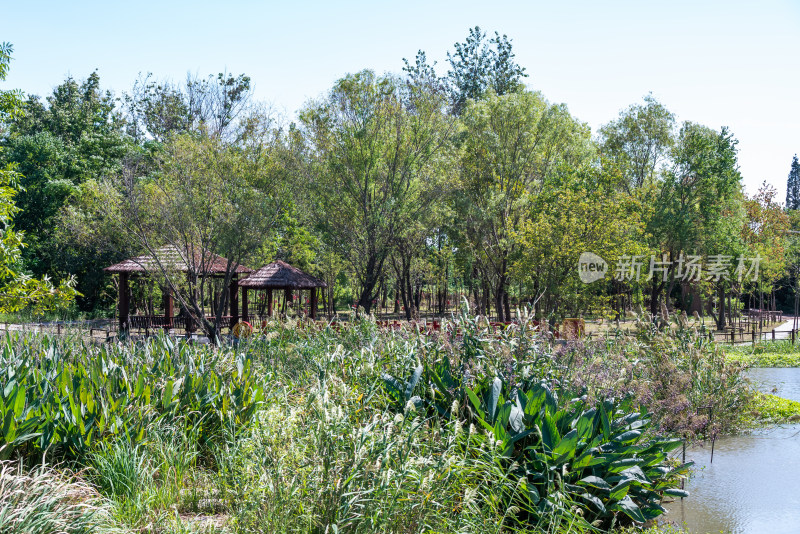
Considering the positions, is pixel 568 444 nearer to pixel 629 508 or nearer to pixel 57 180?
pixel 629 508

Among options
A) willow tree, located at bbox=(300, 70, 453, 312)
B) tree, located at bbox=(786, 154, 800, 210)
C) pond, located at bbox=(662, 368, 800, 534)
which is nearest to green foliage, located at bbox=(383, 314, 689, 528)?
pond, located at bbox=(662, 368, 800, 534)

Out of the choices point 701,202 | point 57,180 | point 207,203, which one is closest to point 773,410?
point 207,203

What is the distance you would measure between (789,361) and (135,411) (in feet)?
53.5

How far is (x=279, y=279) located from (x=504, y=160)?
28.9 feet

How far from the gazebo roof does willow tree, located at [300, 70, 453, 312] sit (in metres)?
2.90

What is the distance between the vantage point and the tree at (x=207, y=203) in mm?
16031

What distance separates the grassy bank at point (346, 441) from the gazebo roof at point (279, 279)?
14.9m

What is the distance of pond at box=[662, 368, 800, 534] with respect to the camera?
528 centimetres

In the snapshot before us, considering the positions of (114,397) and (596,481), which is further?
(114,397)

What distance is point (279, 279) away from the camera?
70.2ft

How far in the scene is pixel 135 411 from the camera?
14.8 ft

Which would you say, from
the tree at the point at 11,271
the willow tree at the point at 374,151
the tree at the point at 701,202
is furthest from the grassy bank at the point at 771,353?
the tree at the point at 11,271

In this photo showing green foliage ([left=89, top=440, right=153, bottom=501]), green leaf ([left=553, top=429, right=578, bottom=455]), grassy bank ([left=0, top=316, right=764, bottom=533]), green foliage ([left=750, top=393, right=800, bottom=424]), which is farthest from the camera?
green foliage ([left=750, top=393, right=800, bottom=424])

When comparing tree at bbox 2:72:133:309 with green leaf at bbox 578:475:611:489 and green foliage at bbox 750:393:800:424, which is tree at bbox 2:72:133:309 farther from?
green leaf at bbox 578:475:611:489
